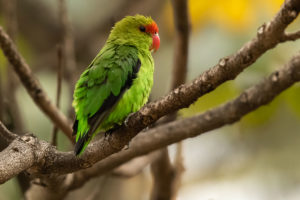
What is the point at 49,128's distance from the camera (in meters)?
5.04

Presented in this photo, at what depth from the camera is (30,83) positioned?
3342 millimetres

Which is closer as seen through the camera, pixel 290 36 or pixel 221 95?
pixel 290 36

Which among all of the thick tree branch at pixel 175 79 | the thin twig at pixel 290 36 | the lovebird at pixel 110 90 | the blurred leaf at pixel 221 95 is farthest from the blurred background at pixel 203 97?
the thin twig at pixel 290 36

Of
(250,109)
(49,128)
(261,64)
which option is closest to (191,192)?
(49,128)

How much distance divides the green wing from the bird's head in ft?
1.51

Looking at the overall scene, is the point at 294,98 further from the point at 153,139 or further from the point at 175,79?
the point at 153,139

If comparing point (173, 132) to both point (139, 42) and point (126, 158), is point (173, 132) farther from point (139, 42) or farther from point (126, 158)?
point (139, 42)

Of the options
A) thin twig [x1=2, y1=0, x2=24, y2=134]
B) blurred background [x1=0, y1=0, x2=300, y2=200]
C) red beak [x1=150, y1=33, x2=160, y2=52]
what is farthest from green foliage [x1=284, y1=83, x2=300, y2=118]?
thin twig [x1=2, y1=0, x2=24, y2=134]

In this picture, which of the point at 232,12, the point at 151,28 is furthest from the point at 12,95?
the point at 232,12

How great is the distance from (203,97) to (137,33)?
72 cm

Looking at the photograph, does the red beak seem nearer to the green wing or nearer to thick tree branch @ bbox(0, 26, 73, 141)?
the green wing

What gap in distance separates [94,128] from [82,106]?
0.27 m

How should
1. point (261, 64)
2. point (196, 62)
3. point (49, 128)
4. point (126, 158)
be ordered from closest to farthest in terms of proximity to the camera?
point (126, 158), point (261, 64), point (196, 62), point (49, 128)

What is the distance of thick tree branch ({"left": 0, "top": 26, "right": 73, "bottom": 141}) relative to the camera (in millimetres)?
3203
